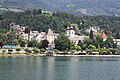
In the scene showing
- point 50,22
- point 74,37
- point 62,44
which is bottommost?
point 62,44

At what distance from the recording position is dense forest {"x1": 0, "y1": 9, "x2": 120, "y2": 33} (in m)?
146

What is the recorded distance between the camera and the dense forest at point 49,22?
145500mm

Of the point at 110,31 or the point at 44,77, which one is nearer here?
the point at 44,77

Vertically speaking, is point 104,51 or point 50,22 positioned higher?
point 50,22

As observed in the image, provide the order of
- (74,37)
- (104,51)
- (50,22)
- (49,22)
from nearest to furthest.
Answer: (104,51), (74,37), (50,22), (49,22)

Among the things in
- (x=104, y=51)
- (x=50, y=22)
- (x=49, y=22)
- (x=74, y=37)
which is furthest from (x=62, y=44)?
(x=49, y=22)

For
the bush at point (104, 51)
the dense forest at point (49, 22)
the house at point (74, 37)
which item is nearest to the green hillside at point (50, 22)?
the dense forest at point (49, 22)

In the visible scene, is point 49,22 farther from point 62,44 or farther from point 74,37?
point 62,44

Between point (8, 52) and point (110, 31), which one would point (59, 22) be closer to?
point (110, 31)

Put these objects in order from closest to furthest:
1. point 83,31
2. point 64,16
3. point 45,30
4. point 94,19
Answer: point 45,30, point 83,31, point 64,16, point 94,19

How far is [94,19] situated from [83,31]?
29314 millimetres

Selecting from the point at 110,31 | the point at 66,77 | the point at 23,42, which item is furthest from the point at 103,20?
the point at 66,77

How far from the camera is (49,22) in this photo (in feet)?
490

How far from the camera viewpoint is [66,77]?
135 feet
